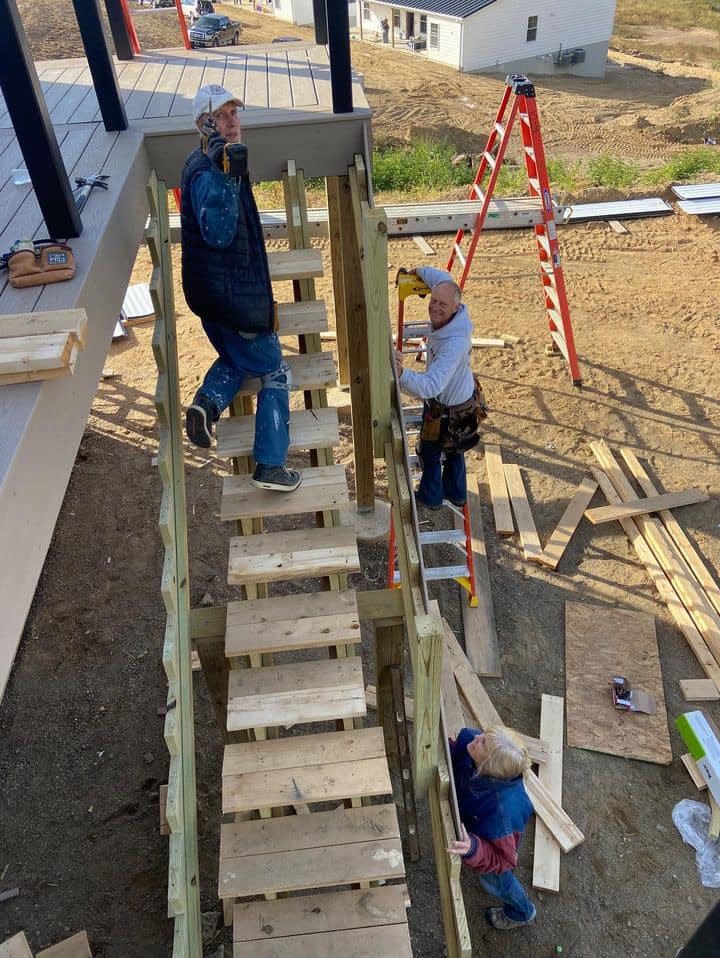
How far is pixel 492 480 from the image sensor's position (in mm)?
8781

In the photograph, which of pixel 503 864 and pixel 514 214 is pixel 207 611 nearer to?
pixel 503 864

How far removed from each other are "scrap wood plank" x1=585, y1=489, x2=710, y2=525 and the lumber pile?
21.2 feet

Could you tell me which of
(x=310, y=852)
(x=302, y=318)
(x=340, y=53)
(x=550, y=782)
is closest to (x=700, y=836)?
(x=550, y=782)

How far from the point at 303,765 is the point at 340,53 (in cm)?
492

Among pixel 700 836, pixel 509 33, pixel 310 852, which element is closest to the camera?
pixel 310 852

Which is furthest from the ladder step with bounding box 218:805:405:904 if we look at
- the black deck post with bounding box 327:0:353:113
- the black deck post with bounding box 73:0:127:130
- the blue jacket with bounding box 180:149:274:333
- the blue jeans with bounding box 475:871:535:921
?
the black deck post with bounding box 73:0:127:130

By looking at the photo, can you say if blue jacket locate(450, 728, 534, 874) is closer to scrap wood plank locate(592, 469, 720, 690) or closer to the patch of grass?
scrap wood plank locate(592, 469, 720, 690)

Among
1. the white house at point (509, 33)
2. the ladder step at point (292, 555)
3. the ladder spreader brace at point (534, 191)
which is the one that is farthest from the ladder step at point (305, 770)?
the white house at point (509, 33)

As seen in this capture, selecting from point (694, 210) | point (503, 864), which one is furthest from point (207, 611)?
point (694, 210)

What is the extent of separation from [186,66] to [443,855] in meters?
7.80

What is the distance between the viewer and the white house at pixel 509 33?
32.4m

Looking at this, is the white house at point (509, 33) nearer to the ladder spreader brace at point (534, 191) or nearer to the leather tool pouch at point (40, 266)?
the ladder spreader brace at point (534, 191)

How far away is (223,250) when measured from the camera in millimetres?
4160

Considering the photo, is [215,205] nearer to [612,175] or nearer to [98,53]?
[98,53]
